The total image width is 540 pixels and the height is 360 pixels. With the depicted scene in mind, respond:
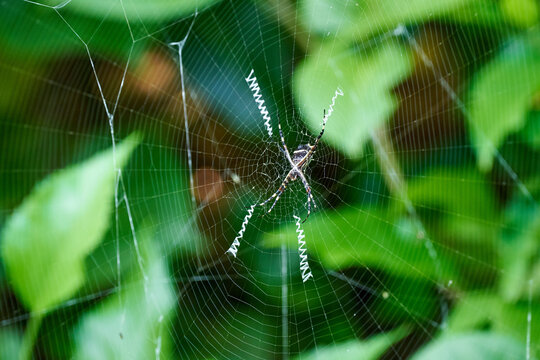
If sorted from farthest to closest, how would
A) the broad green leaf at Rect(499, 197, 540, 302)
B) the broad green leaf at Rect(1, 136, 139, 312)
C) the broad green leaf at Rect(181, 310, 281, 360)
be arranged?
the broad green leaf at Rect(181, 310, 281, 360) → the broad green leaf at Rect(499, 197, 540, 302) → the broad green leaf at Rect(1, 136, 139, 312)

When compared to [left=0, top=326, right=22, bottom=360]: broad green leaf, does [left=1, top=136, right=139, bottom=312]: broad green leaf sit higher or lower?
higher

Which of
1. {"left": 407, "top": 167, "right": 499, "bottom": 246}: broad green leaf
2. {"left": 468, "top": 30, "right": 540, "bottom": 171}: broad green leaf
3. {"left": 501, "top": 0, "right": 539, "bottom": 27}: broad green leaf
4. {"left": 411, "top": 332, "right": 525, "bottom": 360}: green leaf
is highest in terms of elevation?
{"left": 501, "top": 0, "right": 539, "bottom": 27}: broad green leaf

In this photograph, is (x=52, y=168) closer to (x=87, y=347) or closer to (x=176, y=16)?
(x=87, y=347)

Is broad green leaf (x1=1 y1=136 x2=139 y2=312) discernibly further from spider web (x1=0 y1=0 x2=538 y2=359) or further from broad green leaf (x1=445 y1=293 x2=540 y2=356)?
broad green leaf (x1=445 y1=293 x2=540 y2=356)

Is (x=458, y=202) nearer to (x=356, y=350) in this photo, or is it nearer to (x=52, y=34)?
(x=356, y=350)

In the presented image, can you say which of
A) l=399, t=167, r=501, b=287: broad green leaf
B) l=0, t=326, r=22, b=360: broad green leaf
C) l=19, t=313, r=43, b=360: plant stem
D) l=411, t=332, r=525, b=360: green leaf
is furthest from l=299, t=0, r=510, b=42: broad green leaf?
l=0, t=326, r=22, b=360: broad green leaf

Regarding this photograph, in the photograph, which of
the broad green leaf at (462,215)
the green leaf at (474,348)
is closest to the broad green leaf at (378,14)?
the broad green leaf at (462,215)

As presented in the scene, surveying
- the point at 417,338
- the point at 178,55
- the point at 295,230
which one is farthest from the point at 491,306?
the point at 178,55
